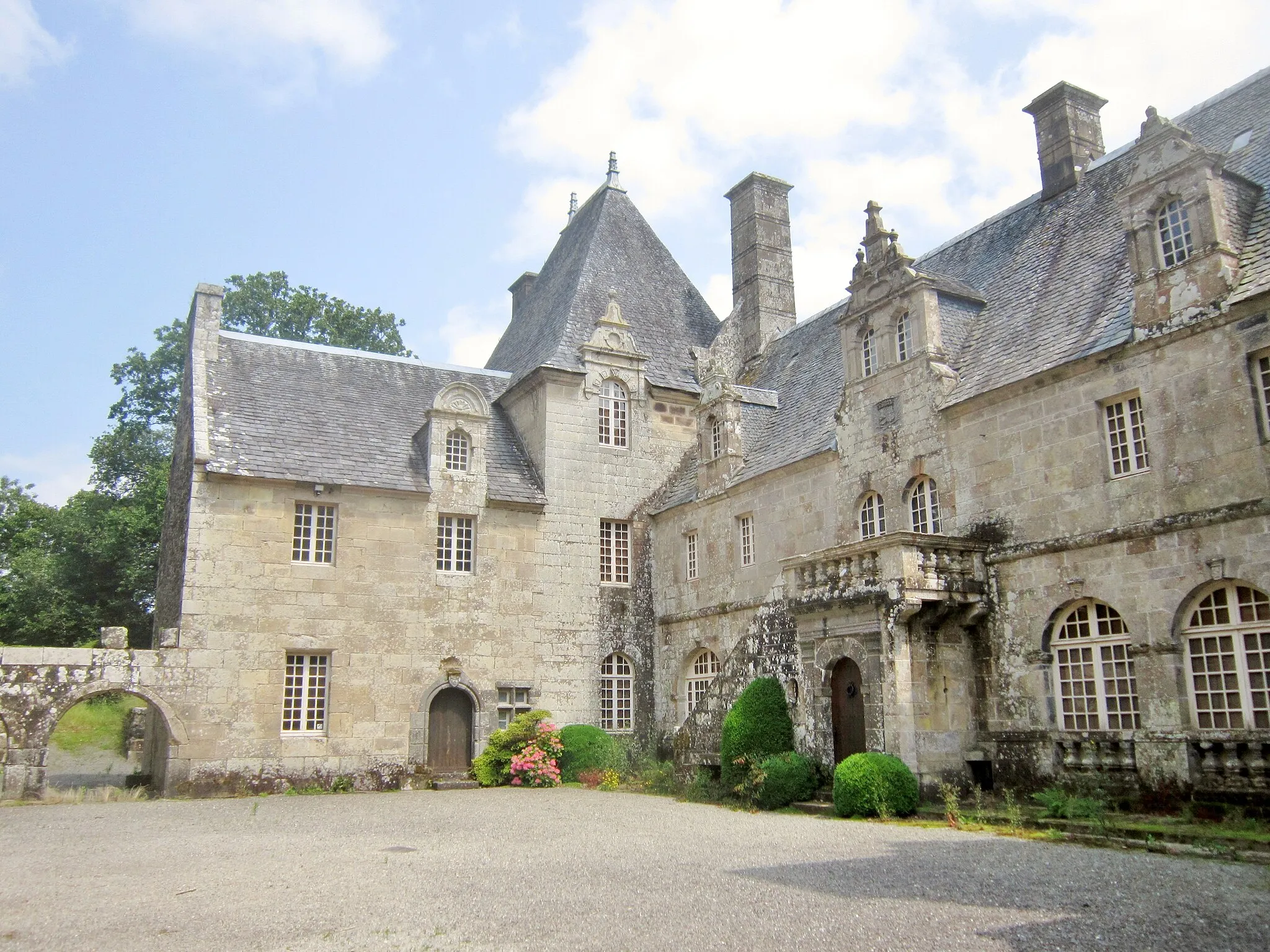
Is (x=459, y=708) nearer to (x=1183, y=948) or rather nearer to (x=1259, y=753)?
(x=1259, y=753)

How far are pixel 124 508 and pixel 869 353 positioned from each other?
2549 cm

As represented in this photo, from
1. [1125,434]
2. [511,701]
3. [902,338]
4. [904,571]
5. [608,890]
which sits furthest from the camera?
[511,701]

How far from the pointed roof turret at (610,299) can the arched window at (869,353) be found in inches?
273

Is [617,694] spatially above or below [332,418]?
below

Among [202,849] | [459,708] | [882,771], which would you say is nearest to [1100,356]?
[882,771]

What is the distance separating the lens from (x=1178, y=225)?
1337 centimetres

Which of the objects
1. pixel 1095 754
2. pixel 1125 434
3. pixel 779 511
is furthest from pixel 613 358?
pixel 1095 754

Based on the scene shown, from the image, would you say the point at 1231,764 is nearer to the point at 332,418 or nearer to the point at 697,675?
the point at 697,675

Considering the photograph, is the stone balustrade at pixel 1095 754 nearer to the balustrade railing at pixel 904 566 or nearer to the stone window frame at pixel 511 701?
the balustrade railing at pixel 904 566

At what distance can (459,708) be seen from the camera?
21.1 m

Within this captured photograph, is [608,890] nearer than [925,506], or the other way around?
[608,890]

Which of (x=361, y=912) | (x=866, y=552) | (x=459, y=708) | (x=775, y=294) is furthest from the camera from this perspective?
(x=775, y=294)

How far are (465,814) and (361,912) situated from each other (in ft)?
24.2

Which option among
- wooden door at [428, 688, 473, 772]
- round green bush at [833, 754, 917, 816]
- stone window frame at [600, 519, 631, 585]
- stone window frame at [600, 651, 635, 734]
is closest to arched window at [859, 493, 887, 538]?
round green bush at [833, 754, 917, 816]
